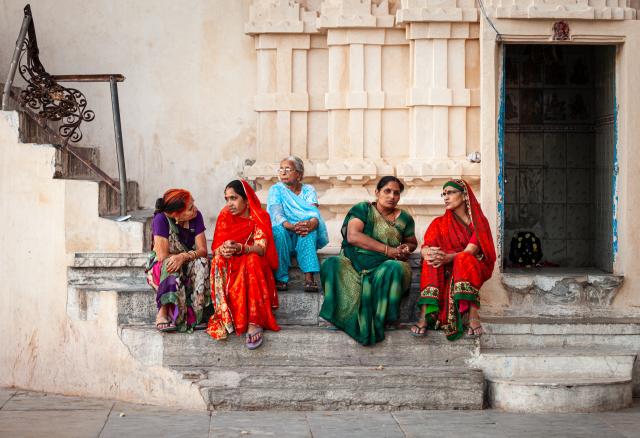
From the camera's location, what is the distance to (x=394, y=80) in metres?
10.6

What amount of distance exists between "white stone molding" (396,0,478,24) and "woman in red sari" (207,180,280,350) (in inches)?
94.4

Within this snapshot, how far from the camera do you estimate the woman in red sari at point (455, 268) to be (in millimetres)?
8836

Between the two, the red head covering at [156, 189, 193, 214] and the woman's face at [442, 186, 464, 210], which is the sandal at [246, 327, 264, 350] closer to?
the red head covering at [156, 189, 193, 214]

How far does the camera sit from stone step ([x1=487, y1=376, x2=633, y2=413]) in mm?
8461

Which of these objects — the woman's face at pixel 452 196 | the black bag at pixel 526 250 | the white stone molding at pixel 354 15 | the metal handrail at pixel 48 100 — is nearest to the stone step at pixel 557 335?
the woman's face at pixel 452 196

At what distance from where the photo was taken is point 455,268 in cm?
887

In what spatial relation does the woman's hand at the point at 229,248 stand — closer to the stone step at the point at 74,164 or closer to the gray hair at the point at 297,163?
the gray hair at the point at 297,163

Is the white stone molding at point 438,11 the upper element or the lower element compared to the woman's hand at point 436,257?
upper

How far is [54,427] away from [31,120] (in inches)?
122

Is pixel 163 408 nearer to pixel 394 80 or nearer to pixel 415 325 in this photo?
pixel 415 325

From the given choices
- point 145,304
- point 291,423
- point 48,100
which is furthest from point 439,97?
point 291,423

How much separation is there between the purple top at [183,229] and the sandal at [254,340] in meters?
0.90

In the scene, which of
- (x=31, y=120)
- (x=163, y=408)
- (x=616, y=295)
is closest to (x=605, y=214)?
(x=616, y=295)

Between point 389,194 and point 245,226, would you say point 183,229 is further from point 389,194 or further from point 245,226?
point 389,194
